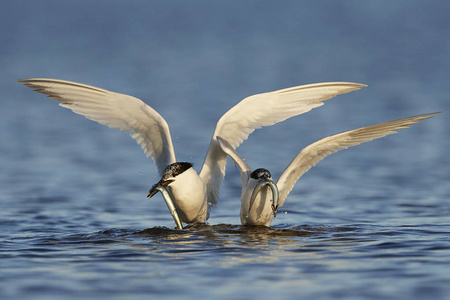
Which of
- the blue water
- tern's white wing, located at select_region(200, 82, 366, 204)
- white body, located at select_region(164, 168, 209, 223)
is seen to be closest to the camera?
the blue water

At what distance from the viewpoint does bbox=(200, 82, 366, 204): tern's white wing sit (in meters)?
10.6

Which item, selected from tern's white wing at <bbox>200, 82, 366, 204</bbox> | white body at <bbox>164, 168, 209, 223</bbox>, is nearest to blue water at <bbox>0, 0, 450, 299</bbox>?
white body at <bbox>164, 168, 209, 223</bbox>

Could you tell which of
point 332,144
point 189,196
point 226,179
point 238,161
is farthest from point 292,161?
point 226,179

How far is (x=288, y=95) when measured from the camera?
35.5 ft

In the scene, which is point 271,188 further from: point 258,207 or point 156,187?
point 156,187

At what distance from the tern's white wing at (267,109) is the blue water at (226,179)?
1.04 metres

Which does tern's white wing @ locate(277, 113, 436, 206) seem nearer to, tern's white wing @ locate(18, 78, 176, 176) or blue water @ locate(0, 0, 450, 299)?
blue water @ locate(0, 0, 450, 299)

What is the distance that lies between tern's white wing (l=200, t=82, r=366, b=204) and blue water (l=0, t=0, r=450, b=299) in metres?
1.04

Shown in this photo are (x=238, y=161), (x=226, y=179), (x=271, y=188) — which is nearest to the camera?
(x=271, y=188)

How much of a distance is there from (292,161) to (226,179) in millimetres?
4513

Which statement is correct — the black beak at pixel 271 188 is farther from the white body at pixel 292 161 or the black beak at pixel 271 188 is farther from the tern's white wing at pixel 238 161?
the tern's white wing at pixel 238 161

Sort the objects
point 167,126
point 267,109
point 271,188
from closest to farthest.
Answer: point 271,188 → point 167,126 → point 267,109

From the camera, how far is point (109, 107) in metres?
10.5

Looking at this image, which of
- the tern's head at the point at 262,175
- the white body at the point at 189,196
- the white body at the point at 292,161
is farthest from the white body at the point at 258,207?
the white body at the point at 189,196
